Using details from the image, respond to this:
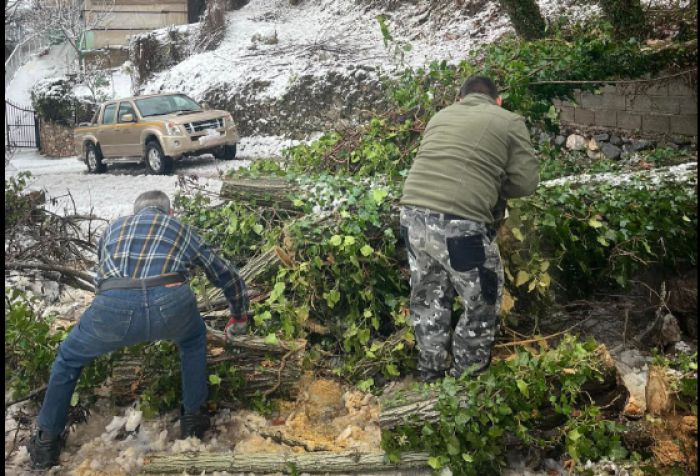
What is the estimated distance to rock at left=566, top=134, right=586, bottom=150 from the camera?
688cm

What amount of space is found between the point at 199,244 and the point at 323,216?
3.72 ft

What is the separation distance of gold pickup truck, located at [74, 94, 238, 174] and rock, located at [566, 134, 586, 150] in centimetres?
376

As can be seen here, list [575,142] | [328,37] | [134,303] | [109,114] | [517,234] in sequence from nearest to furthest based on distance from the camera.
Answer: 1. [134,303]
2. [517,234]
3. [109,114]
4. [575,142]
5. [328,37]

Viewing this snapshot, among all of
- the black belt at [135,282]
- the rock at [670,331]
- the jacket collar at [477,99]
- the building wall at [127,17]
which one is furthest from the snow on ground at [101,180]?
the rock at [670,331]

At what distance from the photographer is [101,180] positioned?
15.7ft

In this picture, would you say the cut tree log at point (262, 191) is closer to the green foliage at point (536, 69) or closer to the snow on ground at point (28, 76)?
the green foliage at point (536, 69)

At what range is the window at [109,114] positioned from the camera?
5.00 metres

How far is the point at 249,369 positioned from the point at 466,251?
1.40m

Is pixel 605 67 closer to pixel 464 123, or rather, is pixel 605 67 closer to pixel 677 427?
pixel 464 123

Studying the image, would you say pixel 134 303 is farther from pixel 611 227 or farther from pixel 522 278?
pixel 611 227

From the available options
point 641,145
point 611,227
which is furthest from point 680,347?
point 641,145

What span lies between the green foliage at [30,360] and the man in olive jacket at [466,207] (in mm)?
1852

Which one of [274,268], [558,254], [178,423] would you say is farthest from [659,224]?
[178,423]

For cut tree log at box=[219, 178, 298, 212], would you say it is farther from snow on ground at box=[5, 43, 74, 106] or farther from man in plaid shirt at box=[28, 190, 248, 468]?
snow on ground at box=[5, 43, 74, 106]
